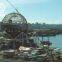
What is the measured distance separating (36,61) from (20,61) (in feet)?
6.51

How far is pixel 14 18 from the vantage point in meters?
53.3

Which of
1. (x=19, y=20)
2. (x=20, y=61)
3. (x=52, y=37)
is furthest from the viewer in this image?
(x=52, y=37)

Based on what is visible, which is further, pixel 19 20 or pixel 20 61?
pixel 19 20

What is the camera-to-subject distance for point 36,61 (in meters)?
35.5

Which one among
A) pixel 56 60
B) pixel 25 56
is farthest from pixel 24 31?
pixel 56 60

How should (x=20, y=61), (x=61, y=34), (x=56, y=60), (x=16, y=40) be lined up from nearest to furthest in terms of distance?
(x=56, y=60) < (x=20, y=61) < (x=16, y=40) < (x=61, y=34)

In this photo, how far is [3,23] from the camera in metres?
53.6

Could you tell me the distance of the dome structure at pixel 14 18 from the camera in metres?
51.6

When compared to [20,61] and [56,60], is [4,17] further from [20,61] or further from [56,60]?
[56,60]

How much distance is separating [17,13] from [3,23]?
378 centimetres

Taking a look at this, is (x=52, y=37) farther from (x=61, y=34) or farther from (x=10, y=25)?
(x=10, y=25)

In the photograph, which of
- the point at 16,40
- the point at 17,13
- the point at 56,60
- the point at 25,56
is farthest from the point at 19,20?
the point at 56,60

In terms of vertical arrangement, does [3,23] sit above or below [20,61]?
above

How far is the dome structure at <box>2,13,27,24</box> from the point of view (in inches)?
2033
